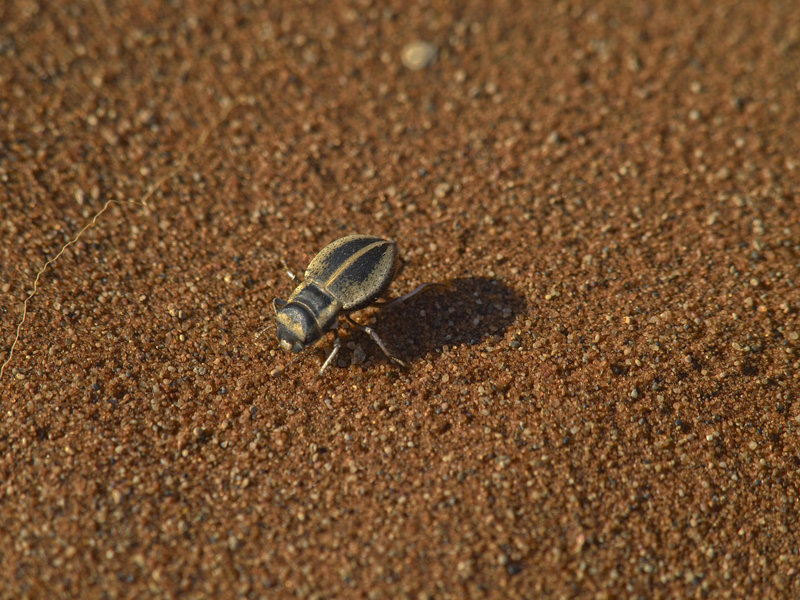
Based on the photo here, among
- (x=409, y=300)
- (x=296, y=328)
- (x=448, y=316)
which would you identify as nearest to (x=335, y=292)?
(x=296, y=328)

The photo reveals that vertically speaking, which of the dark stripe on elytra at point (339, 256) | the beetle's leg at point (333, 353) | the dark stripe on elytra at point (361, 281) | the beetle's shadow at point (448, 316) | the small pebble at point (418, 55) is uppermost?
the small pebble at point (418, 55)

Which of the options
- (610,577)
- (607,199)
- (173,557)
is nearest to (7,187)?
(173,557)

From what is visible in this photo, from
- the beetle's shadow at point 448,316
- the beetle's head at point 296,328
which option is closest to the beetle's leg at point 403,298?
the beetle's shadow at point 448,316

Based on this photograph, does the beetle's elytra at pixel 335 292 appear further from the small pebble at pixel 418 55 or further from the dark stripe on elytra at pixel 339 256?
the small pebble at pixel 418 55

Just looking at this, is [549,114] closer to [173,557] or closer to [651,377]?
[651,377]

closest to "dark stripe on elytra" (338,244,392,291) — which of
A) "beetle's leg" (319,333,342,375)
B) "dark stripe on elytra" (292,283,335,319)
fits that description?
"dark stripe on elytra" (292,283,335,319)

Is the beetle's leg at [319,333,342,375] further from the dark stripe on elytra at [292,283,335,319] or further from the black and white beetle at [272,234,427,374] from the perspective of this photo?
the dark stripe on elytra at [292,283,335,319]
